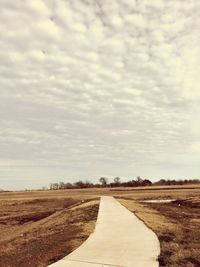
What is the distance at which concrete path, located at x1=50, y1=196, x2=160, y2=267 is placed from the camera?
29.0ft

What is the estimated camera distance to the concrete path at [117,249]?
8836 mm

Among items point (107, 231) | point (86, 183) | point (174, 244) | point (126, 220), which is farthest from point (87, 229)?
point (86, 183)

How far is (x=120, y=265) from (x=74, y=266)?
97 centimetres

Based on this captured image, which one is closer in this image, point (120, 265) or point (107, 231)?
point (120, 265)

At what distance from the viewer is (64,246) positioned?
11.4 meters

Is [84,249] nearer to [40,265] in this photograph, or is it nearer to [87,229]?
[40,265]

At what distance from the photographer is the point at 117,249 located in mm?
10375

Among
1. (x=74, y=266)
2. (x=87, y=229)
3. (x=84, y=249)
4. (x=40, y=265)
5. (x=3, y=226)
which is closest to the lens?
(x=74, y=266)

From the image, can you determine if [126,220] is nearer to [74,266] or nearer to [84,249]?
[84,249]

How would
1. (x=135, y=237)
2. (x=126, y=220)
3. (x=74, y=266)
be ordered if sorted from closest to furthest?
1. (x=74, y=266)
2. (x=135, y=237)
3. (x=126, y=220)

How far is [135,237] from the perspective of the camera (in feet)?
40.5

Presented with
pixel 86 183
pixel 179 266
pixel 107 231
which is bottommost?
pixel 179 266

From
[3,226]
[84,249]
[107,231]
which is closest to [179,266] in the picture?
[84,249]

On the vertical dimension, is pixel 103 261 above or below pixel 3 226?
below
